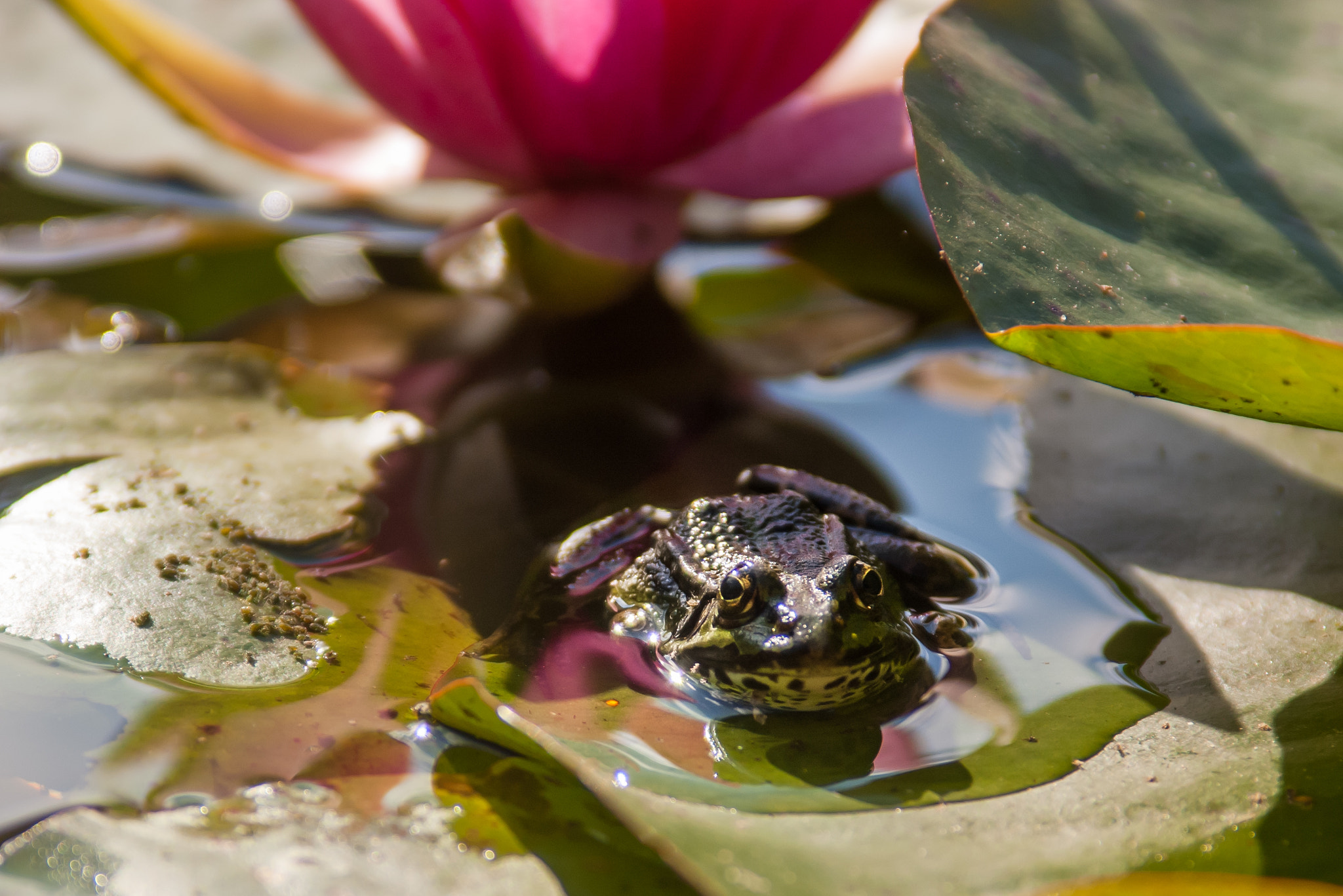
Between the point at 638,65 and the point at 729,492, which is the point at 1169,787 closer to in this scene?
the point at 729,492

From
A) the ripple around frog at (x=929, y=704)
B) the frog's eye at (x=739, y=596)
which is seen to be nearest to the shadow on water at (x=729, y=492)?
the ripple around frog at (x=929, y=704)

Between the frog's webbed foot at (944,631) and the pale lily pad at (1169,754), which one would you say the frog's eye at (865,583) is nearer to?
the frog's webbed foot at (944,631)

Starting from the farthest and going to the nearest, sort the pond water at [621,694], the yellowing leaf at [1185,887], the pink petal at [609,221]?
the pink petal at [609,221]
the pond water at [621,694]
the yellowing leaf at [1185,887]

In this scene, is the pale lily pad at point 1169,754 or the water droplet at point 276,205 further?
the water droplet at point 276,205

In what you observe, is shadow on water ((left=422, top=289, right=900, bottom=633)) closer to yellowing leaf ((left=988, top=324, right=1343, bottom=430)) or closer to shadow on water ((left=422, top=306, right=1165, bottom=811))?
shadow on water ((left=422, top=306, right=1165, bottom=811))

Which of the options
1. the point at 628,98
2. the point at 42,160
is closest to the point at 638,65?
the point at 628,98

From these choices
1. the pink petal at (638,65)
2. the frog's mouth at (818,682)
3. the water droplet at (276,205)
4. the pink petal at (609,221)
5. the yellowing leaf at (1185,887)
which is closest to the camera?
the yellowing leaf at (1185,887)

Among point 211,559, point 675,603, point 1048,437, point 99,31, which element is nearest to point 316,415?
point 211,559
